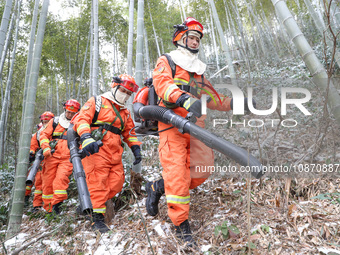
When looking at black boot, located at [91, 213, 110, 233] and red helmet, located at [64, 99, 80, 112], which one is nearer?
black boot, located at [91, 213, 110, 233]

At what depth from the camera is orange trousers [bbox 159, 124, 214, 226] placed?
6.92 feet

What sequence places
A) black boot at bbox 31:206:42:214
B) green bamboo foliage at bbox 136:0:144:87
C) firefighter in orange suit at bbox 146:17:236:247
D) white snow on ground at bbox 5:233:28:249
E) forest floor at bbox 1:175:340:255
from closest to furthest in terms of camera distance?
forest floor at bbox 1:175:340:255 < firefighter in orange suit at bbox 146:17:236:247 < white snow on ground at bbox 5:233:28:249 < green bamboo foliage at bbox 136:0:144:87 < black boot at bbox 31:206:42:214

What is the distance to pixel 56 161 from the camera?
4539 mm

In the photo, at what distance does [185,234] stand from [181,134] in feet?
3.08

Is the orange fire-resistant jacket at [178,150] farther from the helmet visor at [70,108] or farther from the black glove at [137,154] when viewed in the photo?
the helmet visor at [70,108]

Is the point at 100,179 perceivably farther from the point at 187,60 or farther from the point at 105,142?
the point at 187,60

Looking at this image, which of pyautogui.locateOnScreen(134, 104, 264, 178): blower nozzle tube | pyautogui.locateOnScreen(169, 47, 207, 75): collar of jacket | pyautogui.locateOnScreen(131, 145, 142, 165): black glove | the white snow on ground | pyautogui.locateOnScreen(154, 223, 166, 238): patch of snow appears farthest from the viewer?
pyautogui.locateOnScreen(131, 145, 142, 165): black glove

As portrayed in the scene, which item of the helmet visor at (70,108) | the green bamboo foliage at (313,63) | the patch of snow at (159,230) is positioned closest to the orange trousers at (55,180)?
the helmet visor at (70,108)

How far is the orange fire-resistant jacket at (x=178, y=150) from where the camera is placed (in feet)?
6.96

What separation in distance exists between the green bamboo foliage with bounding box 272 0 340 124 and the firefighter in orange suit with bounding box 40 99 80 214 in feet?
12.9

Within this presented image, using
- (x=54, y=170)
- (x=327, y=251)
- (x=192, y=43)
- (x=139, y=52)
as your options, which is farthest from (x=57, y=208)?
(x=327, y=251)

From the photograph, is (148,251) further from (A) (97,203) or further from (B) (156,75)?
(B) (156,75)

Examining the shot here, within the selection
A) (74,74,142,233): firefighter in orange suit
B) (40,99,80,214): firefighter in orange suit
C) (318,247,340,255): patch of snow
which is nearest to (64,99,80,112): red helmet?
(40,99,80,214): firefighter in orange suit

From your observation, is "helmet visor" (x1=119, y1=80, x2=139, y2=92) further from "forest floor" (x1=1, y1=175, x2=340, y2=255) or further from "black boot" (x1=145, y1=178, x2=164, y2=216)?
"forest floor" (x1=1, y1=175, x2=340, y2=255)
